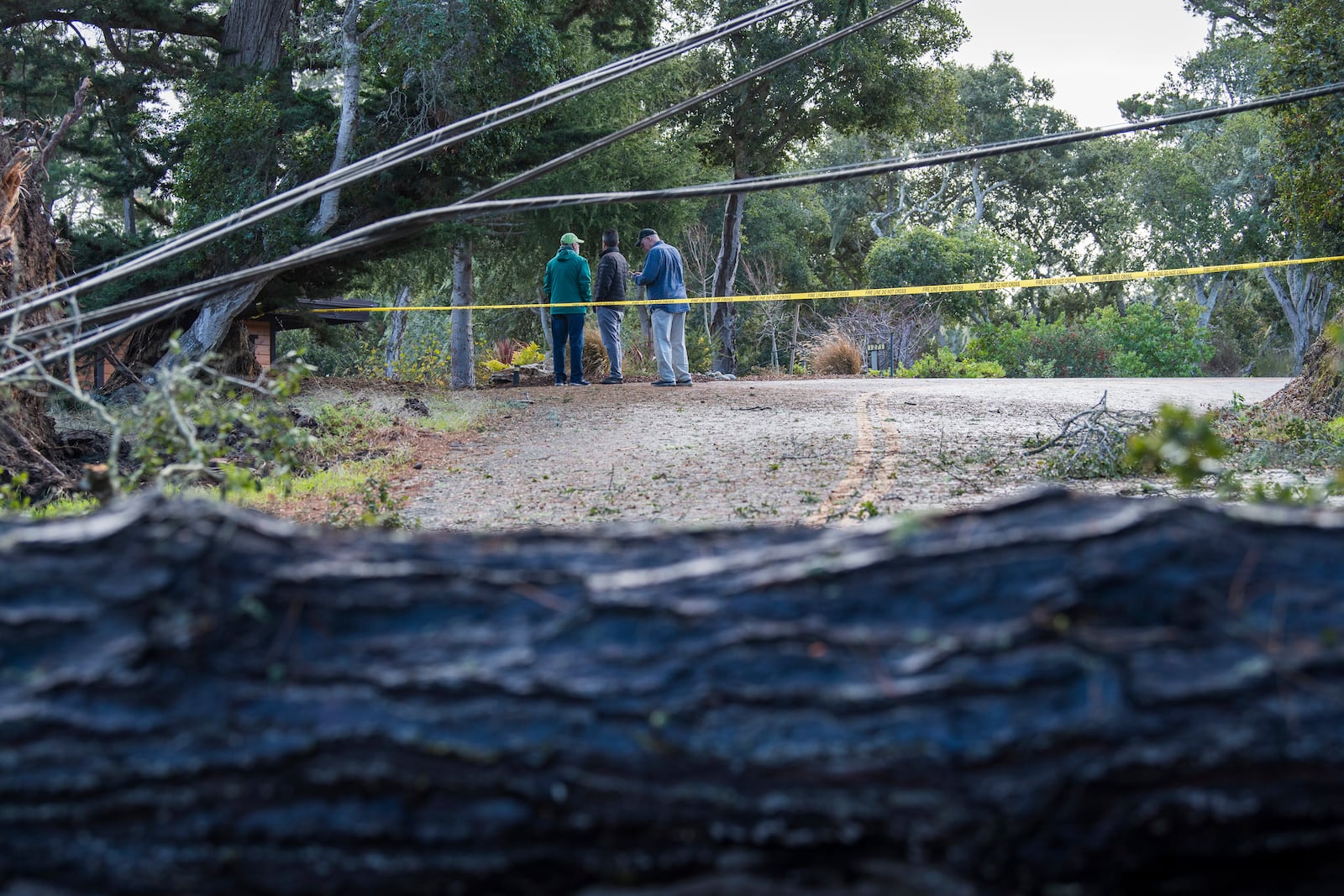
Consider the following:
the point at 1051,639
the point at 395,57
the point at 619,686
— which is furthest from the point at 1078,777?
the point at 395,57

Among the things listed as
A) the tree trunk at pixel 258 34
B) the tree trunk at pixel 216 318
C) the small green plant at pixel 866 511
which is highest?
the tree trunk at pixel 258 34

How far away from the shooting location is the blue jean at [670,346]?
1572cm

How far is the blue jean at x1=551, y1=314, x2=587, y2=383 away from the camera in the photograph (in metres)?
16.4

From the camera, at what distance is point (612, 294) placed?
641 inches

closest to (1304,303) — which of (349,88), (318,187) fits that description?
(349,88)

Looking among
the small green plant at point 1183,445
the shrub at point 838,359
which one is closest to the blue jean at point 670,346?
the shrub at point 838,359

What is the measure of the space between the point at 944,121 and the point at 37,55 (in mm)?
17477

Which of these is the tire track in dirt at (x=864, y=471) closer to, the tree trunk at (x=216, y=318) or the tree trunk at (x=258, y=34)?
the tree trunk at (x=216, y=318)

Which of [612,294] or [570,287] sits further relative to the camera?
[612,294]

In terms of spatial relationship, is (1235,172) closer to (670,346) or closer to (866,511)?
(670,346)

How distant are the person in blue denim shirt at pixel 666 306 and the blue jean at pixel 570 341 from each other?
3.67 ft

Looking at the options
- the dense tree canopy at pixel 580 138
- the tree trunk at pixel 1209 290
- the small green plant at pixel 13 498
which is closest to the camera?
the small green plant at pixel 13 498

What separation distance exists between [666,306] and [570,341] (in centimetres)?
196

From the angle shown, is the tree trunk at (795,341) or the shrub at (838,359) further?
the tree trunk at (795,341)
